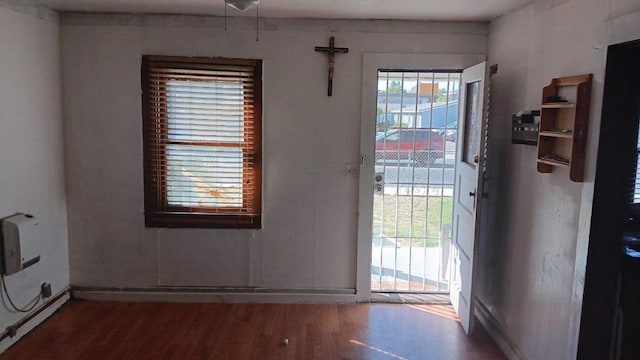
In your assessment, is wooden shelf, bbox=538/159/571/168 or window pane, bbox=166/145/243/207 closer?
wooden shelf, bbox=538/159/571/168

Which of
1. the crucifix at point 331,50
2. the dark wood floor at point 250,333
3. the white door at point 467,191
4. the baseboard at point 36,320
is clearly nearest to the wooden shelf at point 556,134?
the white door at point 467,191

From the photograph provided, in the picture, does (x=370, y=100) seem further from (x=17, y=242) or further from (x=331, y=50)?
(x=17, y=242)

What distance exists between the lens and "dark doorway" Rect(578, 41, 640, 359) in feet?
6.81

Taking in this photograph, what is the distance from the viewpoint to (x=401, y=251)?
4746mm

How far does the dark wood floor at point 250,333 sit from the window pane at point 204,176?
838 millimetres

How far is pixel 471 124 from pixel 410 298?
149 cm

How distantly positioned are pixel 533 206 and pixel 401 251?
6.81 ft

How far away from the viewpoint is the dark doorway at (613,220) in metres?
2.07

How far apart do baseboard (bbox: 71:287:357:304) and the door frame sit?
39 centimetres

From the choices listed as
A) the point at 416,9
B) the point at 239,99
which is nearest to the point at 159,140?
the point at 239,99

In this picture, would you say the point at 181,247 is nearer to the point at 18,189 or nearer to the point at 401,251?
the point at 18,189

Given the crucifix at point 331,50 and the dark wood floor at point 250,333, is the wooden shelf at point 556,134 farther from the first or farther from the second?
the crucifix at point 331,50

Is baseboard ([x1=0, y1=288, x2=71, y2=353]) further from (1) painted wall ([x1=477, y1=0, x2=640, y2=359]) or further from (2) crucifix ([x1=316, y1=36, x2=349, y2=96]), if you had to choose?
(1) painted wall ([x1=477, y1=0, x2=640, y2=359])

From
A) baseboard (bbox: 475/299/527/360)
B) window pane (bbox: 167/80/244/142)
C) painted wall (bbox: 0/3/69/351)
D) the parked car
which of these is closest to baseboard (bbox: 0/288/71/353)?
painted wall (bbox: 0/3/69/351)
